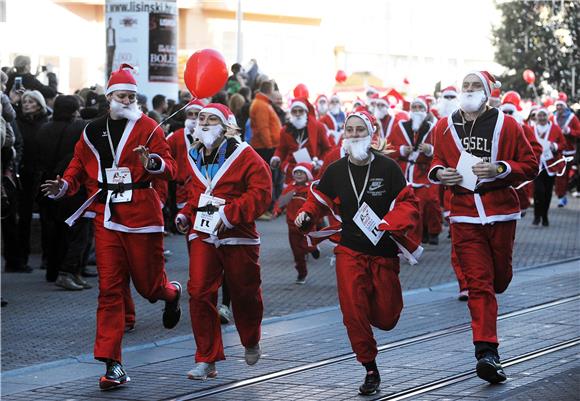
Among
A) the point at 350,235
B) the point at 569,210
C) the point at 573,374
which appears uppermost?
the point at 350,235

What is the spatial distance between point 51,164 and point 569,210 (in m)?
14.0

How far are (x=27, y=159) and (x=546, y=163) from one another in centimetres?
1033

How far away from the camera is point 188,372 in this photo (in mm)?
9492

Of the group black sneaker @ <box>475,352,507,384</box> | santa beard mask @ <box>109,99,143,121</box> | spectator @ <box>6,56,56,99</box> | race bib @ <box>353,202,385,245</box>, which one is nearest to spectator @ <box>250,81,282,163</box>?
spectator @ <box>6,56,56,99</box>

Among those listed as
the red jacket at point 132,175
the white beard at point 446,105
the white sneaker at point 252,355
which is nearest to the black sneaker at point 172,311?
the red jacket at point 132,175

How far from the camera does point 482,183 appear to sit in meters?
9.52

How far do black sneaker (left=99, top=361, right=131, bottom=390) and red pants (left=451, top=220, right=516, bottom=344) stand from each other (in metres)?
2.33

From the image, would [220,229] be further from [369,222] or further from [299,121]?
[299,121]

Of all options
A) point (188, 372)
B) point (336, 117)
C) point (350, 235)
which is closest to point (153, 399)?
point (188, 372)

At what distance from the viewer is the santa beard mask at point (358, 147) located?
9133 millimetres

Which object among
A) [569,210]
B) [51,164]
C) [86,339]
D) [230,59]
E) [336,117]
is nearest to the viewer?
[86,339]

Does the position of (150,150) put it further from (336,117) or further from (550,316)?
(336,117)

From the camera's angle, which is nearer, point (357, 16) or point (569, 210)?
point (569, 210)

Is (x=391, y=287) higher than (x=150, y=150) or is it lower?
lower
